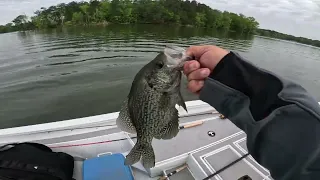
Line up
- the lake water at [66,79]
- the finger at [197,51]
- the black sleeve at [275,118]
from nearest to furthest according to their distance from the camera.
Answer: the black sleeve at [275,118], the finger at [197,51], the lake water at [66,79]

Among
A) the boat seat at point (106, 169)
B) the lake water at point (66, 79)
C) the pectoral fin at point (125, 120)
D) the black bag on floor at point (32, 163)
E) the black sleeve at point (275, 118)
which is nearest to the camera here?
the black sleeve at point (275, 118)

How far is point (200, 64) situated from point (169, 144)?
1.69 m

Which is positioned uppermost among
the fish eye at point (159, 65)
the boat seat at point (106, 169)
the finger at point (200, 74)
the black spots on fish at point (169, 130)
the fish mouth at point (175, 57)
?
the fish mouth at point (175, 57)

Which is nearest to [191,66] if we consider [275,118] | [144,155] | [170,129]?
[170,129]

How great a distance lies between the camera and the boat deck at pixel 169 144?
267 centimetres

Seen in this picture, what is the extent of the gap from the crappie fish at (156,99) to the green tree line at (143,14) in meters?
45.0

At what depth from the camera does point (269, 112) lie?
1.09 meters

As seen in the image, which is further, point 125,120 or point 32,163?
point 32,163

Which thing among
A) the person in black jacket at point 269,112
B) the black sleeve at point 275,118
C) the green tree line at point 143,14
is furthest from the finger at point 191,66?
the green tree line at point 143,14

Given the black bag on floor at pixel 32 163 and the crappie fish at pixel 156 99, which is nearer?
the crappie fish at pixel 156 99

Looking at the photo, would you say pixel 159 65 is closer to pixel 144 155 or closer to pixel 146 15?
pixel 144 155

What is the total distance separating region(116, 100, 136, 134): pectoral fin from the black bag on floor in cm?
120

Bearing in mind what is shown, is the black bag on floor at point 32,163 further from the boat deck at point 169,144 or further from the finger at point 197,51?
the finger at point 197,51

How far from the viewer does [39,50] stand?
16.8m
